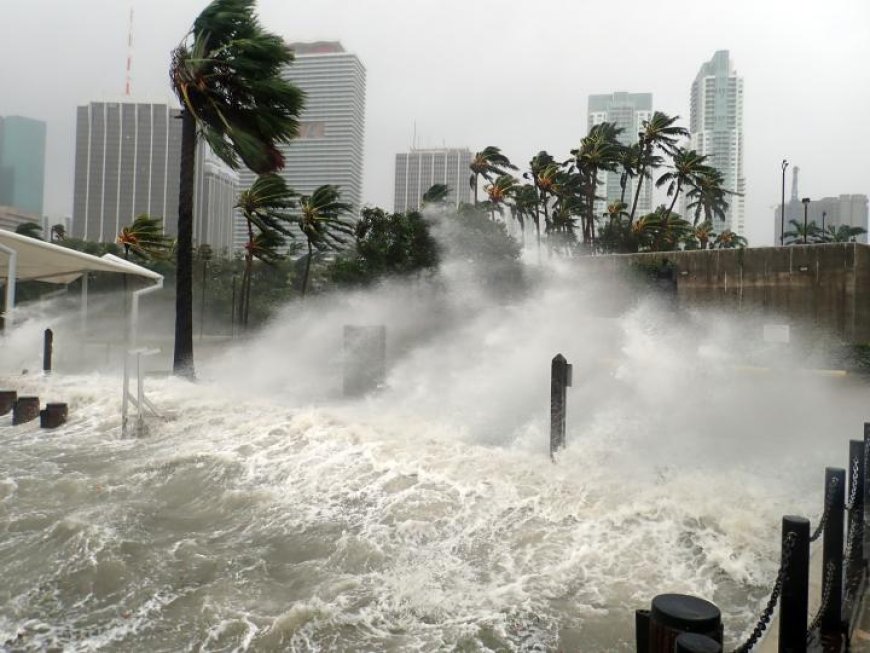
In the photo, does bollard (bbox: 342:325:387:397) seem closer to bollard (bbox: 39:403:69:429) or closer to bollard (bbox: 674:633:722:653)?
bollard (bbox: 39:403:69:429)

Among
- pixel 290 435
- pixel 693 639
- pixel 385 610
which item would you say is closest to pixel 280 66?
pixel 290 435

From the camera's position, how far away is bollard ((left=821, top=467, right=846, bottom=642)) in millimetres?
4105

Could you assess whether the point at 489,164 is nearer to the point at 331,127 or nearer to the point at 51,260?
the point at 51,260

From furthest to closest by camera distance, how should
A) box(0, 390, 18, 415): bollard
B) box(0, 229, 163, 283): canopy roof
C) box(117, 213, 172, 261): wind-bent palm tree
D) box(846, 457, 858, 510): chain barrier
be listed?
1. box(117, 213, 172, 261): wind-bent palm tree
2. box(0, 229, 163, 283): canopy roof
3. box(0, 390, 18, 415): bollard
4. box(846, 457, 858, 510): chain barrier

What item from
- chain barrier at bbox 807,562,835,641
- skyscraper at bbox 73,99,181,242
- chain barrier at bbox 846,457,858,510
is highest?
skyscraper at bbox 73,99,181,242

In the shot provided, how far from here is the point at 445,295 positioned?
23.2 m

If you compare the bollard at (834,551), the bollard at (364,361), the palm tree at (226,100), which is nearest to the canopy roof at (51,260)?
the palm tree at (226,100)

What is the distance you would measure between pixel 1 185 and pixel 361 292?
107 m

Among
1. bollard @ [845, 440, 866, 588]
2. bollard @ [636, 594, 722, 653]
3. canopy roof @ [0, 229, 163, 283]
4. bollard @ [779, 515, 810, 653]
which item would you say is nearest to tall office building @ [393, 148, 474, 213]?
canopy roof @ [0, 229, 163, 283]

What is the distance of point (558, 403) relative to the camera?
8.88 meters

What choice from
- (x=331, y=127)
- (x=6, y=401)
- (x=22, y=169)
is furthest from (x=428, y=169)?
(x=6, y=401)

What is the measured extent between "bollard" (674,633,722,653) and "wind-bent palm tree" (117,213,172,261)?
2558 cm

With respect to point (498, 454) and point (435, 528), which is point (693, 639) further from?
point (498, 454)

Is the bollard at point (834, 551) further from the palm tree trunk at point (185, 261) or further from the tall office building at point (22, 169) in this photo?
the tall office building at point (22, 169)
